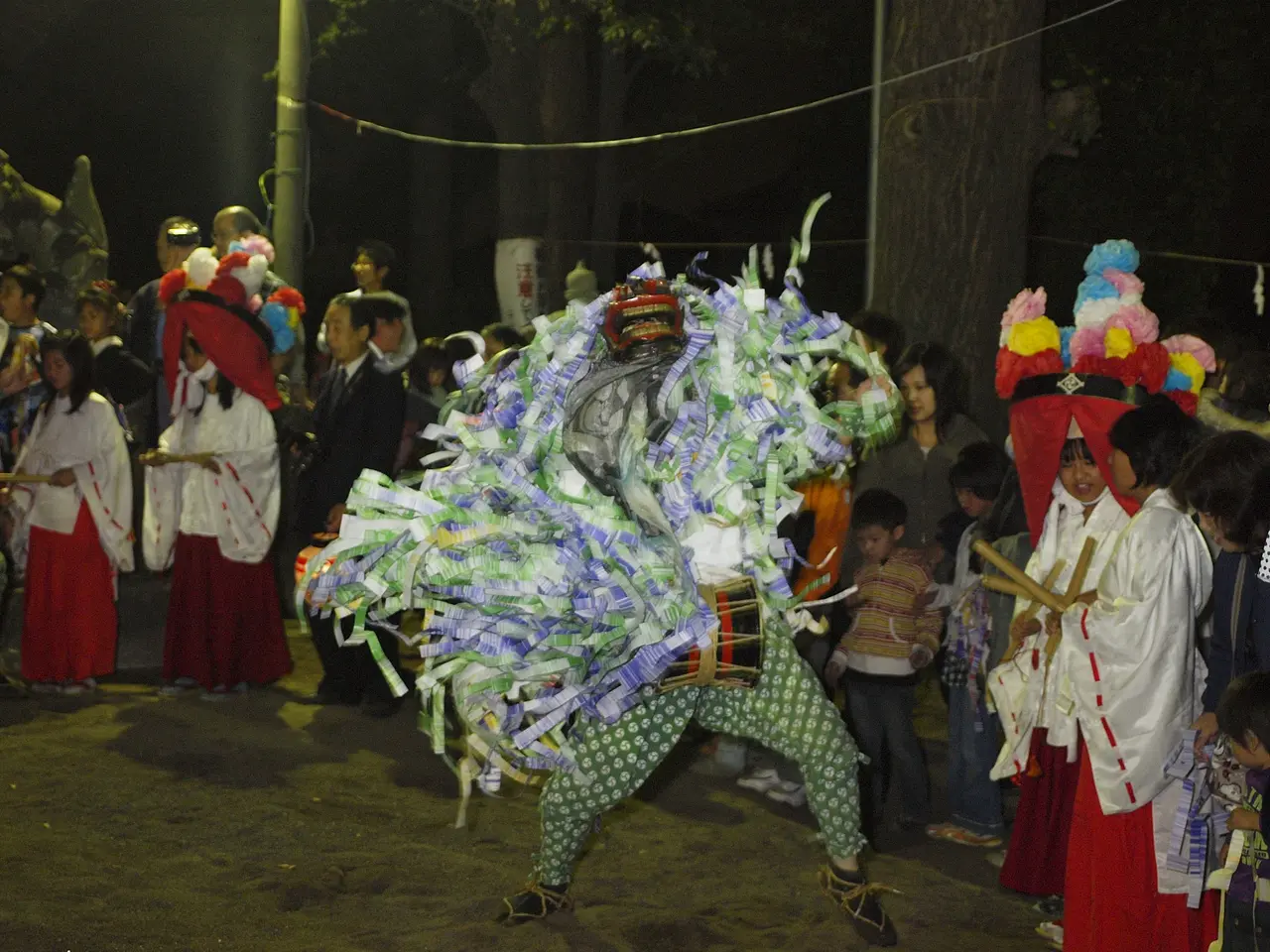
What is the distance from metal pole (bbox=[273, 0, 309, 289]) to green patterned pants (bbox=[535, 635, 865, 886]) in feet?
21.6

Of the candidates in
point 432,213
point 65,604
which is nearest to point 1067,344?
point 65,604

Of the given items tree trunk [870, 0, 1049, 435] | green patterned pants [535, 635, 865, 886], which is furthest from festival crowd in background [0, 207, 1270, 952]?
tree trunk [870, 0, 1049, 435]

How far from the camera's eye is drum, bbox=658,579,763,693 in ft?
14.4

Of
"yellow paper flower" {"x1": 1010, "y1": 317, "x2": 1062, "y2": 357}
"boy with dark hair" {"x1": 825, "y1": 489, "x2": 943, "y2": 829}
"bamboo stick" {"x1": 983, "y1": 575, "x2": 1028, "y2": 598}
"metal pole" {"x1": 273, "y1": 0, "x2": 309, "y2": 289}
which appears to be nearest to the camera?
"bamboo stick" {"x1": 983, "y1": 575, "x2": 1028, "y2": 598}

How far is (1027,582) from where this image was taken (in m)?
4.87

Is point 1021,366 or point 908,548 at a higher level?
point 1021,366

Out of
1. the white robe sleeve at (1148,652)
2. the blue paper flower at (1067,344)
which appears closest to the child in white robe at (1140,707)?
the white robe sleeve at (1148,652)

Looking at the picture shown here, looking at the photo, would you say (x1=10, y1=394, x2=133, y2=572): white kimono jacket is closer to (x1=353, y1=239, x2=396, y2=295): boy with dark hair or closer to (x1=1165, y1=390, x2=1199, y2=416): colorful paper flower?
(x1=353, y1=239, x2=396, y2=295): boy with dark hair

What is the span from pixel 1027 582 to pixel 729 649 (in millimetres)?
1045

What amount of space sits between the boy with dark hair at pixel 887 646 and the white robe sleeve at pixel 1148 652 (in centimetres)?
139

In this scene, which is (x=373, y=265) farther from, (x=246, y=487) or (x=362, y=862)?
(x=362, y=862)

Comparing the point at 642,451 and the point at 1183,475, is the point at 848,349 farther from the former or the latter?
the point at 1183,475

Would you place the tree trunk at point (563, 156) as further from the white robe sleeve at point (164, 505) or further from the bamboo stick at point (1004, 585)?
the bamboo stick at point (1004, 585)

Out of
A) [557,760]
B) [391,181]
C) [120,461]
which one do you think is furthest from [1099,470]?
[391,181]
